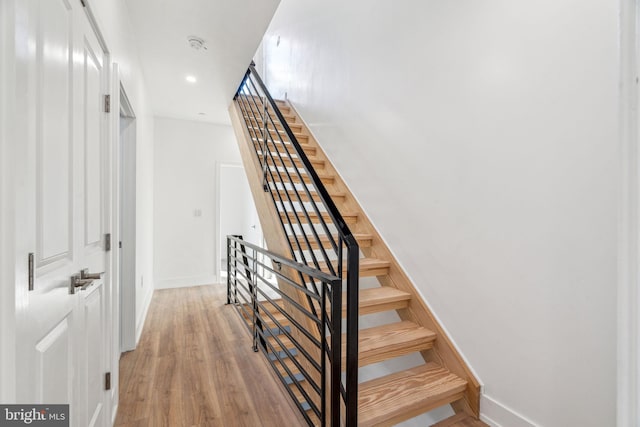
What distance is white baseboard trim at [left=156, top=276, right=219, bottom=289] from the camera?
Answer: 14.9ft

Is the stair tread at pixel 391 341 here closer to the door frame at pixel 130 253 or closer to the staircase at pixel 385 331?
the staircase at pixel 385 331

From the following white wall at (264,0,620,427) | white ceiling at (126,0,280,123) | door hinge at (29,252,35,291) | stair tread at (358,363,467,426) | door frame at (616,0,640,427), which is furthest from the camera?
white ceiling at (126,0,280,123)

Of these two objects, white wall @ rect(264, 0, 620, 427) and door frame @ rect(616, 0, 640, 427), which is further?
white wall @ rect(264, 0, 620, 427)

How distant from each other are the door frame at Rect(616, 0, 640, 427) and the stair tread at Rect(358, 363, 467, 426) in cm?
110

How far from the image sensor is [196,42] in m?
2.55

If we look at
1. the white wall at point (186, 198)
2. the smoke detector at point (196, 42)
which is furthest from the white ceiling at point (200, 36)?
the white wall at point (186, 198)

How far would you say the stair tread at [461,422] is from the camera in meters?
1.62

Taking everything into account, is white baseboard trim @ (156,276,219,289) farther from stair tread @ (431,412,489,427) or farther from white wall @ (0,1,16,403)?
white wall @ (0,1,16,403)

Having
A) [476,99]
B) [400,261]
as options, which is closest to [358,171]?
[400,261]

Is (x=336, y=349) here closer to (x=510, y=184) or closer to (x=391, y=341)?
(x=391, y=341)

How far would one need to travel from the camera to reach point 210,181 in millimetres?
4871

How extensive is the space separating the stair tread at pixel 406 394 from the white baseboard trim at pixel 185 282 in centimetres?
376

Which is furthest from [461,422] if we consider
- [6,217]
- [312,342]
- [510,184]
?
[6,217]

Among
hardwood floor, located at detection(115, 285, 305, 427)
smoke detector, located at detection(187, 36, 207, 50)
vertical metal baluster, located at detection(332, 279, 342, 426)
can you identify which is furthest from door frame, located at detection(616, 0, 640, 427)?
smoke detector, located at detection(187, 36, 207, 50)
